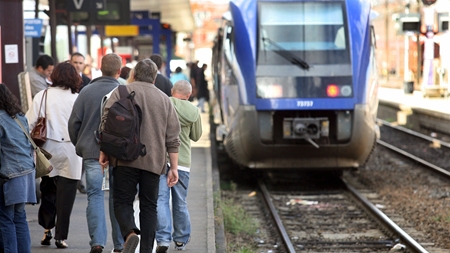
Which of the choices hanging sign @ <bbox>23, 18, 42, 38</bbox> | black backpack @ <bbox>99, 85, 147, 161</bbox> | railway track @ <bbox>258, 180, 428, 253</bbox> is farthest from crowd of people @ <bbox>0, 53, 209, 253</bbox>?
hanging sign @ <bbox>23, 18, 42, 38</bbox>

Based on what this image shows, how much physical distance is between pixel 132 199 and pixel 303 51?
22.6 ft

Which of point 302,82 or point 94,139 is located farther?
point 302,82

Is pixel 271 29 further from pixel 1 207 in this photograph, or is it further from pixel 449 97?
pixel 449 97

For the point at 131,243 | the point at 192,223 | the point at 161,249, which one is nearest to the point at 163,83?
the point at 192,223

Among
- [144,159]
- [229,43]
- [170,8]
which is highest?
[170,8]

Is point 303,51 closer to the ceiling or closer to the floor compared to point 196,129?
closer to the ceiling

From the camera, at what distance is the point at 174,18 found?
31406 mm

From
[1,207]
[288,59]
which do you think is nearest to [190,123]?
[1,207]

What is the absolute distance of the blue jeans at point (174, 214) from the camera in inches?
293

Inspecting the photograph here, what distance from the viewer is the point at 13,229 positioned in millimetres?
6461

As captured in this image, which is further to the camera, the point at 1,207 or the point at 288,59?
the point at 288,59

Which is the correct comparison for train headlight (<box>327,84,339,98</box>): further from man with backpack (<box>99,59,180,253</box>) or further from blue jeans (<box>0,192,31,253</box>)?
blue jeans (<box>0,192,31,253</box>)

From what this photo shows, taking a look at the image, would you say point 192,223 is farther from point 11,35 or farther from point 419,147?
point 419,147

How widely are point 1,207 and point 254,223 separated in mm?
5204
